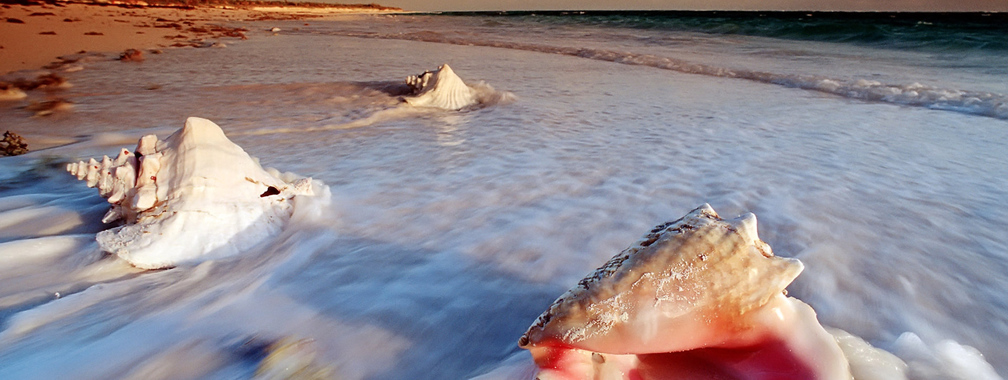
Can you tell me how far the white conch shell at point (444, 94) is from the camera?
487cm

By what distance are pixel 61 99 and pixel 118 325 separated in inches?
185

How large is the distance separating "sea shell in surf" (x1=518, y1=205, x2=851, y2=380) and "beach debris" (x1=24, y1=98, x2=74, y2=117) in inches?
201

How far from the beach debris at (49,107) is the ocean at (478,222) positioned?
116 mm

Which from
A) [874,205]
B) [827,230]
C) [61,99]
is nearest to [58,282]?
[827,230]

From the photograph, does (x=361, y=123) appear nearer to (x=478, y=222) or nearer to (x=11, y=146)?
(x=11, y=146)

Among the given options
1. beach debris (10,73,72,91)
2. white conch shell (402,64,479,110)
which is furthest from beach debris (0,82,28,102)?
white conch shell (402,64,479,110)

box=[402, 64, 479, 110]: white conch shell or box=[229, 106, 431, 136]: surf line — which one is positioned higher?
box=[402, 64, 479, 110]: white conch shell

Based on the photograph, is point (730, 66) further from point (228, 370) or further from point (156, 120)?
point (228, 370)

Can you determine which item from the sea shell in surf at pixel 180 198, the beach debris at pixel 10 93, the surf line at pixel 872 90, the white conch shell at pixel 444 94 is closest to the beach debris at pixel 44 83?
the beach debris at pixel 10 93

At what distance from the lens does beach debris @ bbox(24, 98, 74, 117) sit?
4172 millimetres

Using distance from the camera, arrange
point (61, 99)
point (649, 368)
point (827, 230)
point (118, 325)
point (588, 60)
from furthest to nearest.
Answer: point (588, 60) < point (61, 99) < point (827, 230) < point (118, 325) < point (649, 368)

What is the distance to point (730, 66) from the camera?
323 inches

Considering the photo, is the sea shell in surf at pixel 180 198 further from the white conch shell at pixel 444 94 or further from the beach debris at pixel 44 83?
the beach debris at pixel 44 83

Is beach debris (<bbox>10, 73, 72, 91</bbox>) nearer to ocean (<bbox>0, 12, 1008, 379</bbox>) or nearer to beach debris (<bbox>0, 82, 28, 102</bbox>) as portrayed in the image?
beach debris (<bbox>0, 82, 28, 102</bbox>)
